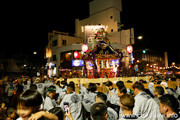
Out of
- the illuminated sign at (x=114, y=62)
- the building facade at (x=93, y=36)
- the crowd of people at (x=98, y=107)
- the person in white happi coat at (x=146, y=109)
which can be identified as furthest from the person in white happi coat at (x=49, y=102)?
the building facade at (x=93, y=36)

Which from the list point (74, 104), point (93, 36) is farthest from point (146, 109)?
point (93, 36)

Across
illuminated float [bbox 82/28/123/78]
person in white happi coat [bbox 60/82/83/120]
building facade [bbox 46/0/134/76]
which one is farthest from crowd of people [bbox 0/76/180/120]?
building facade [bbox 46/0/134/76]

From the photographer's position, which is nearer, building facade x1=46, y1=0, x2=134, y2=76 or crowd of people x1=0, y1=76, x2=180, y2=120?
crowd of people x1=0, y1=76, x2=180, y2=120

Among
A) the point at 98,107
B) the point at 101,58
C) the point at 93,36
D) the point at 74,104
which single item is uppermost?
the point at 93,36

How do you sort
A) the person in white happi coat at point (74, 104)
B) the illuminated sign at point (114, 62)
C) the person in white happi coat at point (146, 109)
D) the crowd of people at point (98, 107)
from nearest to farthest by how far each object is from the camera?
the crowd of people at point (98, 107) < the person in white happi coat at point (146, 109) < the person in white happi coat at point (74, 104) < the illuminated sign at point (114, 62)

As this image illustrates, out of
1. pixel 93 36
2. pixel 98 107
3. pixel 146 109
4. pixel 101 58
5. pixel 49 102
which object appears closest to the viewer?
pixel 98 107

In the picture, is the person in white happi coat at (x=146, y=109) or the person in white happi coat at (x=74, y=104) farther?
the person in white happi coat at (x=74, y=104)

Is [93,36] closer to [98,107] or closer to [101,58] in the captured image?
[101,58]

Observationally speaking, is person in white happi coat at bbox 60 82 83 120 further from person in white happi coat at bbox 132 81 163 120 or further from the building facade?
the building facade

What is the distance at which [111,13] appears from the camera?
33062 mm

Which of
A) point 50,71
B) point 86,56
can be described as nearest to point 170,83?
point 86,56

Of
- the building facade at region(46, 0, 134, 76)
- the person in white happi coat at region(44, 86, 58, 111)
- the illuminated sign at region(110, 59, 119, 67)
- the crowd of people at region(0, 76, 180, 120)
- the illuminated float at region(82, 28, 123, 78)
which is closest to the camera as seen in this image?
the crowd of people at region(0, 76, 180, 120)

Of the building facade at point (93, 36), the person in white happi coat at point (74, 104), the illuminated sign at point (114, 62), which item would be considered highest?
the building facade at point (93, 36)

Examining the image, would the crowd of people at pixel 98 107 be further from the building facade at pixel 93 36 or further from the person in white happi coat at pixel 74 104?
the building facade at pixel 93 36
